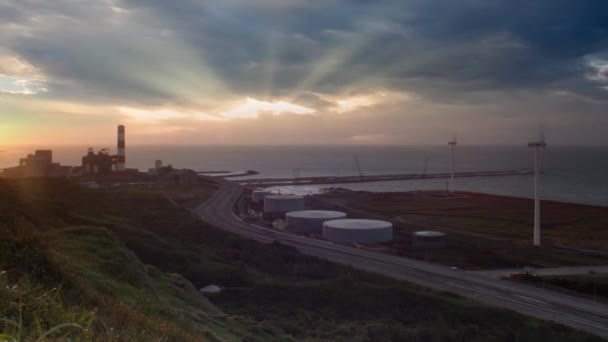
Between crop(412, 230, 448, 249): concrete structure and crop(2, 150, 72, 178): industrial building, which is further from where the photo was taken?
crop(2, 150, 72, 178): industrial building

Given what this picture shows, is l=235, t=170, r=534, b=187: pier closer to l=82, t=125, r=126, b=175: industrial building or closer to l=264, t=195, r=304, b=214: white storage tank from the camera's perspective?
l=82, t=125, r=126, b=175: industrial building

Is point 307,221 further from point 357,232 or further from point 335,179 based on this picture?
point 335,179

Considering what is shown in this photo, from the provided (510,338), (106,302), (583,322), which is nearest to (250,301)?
(510,338)

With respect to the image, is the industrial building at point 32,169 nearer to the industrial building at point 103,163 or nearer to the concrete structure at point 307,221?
the industrial building at point 103,163

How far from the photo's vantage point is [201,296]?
74.2 ft

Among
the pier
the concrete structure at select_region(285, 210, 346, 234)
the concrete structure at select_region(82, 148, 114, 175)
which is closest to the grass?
the concrete structure at select_region(285, 210, 346, 234)

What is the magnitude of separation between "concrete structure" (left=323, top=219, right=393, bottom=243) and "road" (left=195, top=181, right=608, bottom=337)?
14.7 feet

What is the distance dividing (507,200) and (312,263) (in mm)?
70969

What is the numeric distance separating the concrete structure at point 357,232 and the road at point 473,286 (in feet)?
14.7


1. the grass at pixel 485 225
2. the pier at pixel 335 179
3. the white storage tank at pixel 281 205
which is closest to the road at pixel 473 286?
the grass at pixel 485 225

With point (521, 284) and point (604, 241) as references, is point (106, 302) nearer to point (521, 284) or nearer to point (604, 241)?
point (521, 284)

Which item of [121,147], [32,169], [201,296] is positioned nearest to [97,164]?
[121,147]

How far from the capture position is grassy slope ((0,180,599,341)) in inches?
355

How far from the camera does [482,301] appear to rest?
90.9ft
